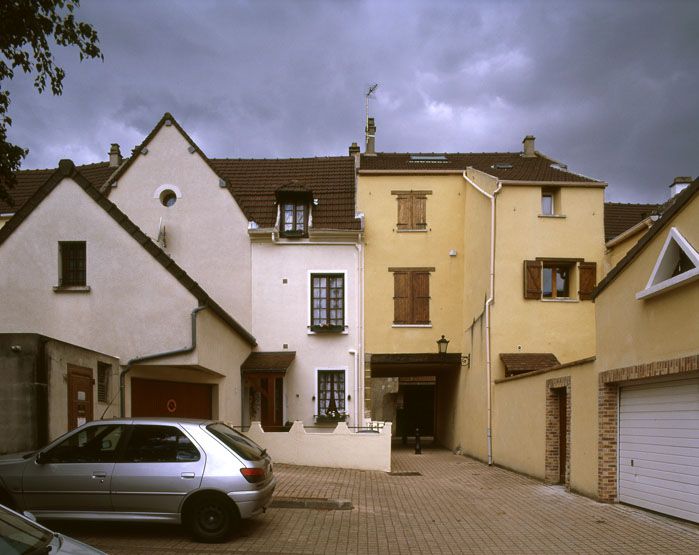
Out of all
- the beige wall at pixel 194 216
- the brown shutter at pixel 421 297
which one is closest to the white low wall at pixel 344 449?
the brown shutter at pixel 421 297

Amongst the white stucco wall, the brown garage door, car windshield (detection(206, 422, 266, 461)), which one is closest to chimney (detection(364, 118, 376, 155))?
the white stucco wall

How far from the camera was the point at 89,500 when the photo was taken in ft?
29.8

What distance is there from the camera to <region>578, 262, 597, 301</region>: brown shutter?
72.2ft

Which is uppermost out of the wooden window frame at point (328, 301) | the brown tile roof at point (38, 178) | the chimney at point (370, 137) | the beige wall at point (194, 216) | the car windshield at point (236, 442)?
the chimney at point (370, 137)

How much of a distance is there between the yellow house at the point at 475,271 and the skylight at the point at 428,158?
88mm

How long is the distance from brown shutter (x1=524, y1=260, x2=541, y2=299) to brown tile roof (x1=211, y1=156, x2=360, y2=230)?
6.09m

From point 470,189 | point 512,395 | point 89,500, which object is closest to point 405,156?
point 470,189

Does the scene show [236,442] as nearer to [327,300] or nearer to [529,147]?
[327,300]

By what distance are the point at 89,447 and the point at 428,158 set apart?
2139 centimetres

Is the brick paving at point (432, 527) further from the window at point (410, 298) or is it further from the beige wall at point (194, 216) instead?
the beige wall at point (194, 216)

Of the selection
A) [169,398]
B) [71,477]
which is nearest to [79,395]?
[71,477]

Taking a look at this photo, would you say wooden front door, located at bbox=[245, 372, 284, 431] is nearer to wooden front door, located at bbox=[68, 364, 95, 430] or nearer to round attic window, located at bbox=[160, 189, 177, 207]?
round attic window, located at bbox=[160, 189, 177, 207]

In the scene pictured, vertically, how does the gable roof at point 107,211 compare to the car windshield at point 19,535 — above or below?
above

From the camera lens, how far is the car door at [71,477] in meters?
9.09
